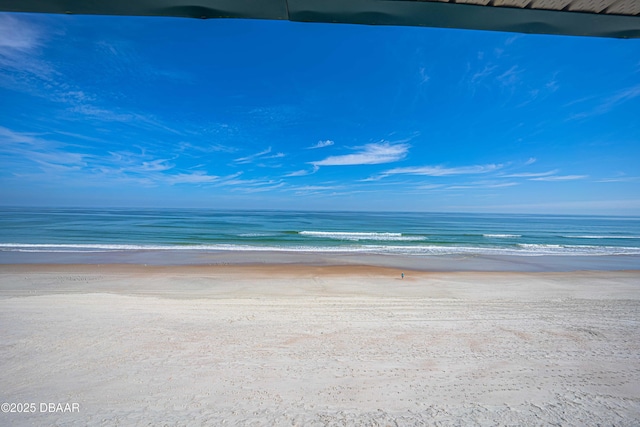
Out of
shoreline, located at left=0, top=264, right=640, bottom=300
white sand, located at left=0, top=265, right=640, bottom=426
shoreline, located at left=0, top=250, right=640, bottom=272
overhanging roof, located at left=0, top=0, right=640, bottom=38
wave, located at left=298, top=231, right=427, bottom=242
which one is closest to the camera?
overhanging roof, located at left=0, top=0, right=640, bottom=38

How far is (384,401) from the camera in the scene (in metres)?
3.64

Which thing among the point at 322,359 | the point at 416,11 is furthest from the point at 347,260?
the point at 416,11

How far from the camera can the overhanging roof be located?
1271mm

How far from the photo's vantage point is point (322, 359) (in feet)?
15.2

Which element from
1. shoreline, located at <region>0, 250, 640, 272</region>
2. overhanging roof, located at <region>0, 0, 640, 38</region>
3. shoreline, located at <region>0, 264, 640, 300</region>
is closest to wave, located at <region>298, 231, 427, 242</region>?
shoreline, located at <region>0, 250, 640, 272</region>

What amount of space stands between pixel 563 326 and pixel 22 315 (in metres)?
11.1

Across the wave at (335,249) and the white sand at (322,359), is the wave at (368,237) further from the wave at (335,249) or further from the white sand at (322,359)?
the white sand at (322,359)

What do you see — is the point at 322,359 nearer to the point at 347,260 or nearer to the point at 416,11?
the point at 416,11

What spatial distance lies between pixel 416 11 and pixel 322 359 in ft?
15.1

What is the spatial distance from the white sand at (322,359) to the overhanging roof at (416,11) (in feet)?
12.2

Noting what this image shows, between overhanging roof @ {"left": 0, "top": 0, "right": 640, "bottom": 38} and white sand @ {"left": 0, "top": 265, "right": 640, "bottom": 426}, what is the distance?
12.2ft

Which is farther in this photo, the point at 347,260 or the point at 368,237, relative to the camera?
the point at 368,237

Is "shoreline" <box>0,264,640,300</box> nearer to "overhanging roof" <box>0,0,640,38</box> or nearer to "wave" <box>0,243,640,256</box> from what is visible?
"wave" <box>0,243,640,256</box>

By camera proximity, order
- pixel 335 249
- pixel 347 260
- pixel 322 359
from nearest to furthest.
A: pixel 322 359
pixel 347 260
pixel 335 249
